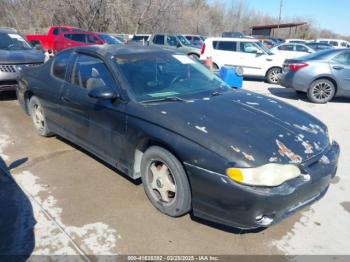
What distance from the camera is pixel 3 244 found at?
2.65 m

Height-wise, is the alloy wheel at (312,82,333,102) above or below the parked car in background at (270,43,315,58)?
below

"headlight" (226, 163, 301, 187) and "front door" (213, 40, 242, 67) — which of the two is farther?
"front door" (213, 40, 242, 67)

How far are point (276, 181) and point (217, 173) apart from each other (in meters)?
0.46

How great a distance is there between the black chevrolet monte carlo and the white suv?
8147mm

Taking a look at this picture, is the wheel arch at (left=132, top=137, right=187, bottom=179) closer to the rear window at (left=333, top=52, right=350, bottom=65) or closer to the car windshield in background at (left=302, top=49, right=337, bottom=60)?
the car windshield in background at (left=302, top=49, right=337, bottom=60)

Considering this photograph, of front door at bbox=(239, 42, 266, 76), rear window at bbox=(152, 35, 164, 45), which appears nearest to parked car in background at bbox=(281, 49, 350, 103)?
front door at bbox=(239, 42, 266, 76)

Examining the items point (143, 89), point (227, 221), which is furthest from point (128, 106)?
point (227, 221)

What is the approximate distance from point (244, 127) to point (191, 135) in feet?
1.67

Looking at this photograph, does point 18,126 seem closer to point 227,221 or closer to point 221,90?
point 221,90

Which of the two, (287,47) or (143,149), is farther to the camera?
(287,47)

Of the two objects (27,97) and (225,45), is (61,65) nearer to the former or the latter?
(27,97)

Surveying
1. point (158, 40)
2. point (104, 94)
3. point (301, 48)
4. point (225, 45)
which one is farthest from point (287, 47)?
point (104, 94)

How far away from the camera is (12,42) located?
848cm

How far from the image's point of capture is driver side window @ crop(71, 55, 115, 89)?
351 cm
